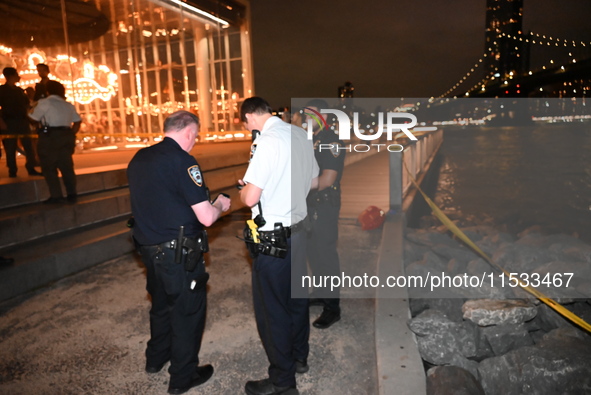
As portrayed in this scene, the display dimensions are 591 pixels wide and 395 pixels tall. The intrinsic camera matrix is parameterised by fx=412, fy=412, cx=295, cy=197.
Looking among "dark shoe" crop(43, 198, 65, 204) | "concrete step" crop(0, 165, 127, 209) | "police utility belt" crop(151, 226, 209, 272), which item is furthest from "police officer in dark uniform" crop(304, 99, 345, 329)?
"concrete step" crop(0, 165, 127, 209)

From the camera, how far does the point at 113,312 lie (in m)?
4.15

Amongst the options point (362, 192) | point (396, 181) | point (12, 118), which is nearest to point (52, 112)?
point (12, 118)

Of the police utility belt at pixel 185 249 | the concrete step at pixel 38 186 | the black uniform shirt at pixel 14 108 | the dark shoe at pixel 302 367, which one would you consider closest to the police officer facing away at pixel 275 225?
the dark shoe at pixel 302 367

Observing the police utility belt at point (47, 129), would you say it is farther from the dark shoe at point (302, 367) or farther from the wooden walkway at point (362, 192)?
the dark shoe at point (302, 367)

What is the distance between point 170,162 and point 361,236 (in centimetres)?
435

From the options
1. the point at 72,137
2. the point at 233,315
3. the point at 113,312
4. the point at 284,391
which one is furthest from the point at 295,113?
the point at 72,137

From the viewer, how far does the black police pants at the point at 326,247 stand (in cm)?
390

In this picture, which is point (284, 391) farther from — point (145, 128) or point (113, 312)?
point (145, 128)

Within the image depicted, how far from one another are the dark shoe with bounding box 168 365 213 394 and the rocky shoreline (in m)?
1.57

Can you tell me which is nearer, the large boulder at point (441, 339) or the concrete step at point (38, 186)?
the large boulder at point (441, 339)

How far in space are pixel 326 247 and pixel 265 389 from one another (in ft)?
4.87

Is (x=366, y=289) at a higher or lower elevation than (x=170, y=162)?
lower

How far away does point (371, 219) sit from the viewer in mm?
6777

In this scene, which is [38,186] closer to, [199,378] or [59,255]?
[59,255]
